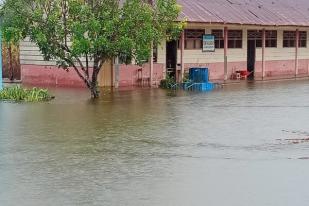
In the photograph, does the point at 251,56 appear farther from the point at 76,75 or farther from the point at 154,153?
the point at 154,153

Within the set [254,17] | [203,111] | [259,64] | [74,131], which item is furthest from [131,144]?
[259,64]

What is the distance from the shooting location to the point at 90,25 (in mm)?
19562

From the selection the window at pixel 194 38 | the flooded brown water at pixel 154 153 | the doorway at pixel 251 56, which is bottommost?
the flooded brown water at pixel 154 153

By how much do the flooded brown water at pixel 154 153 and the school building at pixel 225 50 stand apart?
6.80m

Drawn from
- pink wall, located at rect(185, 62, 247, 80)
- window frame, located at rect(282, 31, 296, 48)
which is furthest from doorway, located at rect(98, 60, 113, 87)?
window frame, located at rect(282, 31, 296, 48)

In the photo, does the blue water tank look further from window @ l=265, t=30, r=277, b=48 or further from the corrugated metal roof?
window @ l=265, t=30, r=277, b=48

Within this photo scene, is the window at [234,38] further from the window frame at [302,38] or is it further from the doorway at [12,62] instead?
the doorway at [12,62]

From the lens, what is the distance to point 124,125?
15.0 m

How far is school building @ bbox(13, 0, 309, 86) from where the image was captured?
2644 cm

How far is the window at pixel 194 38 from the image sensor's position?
28766 mm

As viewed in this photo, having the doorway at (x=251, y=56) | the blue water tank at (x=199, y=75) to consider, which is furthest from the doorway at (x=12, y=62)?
the doorway at (x=251, y=56)

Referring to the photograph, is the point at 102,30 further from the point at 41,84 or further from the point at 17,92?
the point at 41,84

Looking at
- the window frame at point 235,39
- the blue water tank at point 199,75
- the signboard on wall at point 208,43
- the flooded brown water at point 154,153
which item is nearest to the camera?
the flooded brown water at point 154,153

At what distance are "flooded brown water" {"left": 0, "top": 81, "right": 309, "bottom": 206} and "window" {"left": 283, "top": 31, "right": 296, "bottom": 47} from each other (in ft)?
51.2
